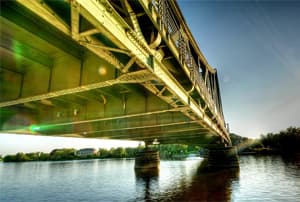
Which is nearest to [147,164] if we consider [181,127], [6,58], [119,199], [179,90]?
[181,127]

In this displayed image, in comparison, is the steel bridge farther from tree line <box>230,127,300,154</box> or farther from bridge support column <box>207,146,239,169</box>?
tree line <box>230,127,300,154</box>

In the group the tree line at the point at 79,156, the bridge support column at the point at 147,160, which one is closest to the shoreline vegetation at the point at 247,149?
the tree line at the point at 79,156

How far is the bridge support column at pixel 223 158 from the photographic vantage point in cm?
2930

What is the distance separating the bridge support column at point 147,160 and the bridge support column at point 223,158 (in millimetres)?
9626

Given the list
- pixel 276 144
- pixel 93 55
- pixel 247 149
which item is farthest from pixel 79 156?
pixel 93 55

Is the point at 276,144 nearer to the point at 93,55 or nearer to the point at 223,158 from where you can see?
the point at 223,158

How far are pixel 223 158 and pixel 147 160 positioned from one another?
13.0m

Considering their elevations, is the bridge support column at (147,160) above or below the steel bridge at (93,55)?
below

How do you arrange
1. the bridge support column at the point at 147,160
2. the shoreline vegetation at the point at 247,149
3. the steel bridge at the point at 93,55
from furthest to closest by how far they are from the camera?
1. the shoreline vegetation at the point at 247,149
2. the bridge support column at the point at 147,160
3. the steel bridge at the point at 93,55

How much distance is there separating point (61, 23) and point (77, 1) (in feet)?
3.03

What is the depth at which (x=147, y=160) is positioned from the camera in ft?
110

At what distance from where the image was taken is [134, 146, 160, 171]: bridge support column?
32.8m

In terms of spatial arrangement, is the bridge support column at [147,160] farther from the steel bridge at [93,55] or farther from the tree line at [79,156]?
the tree line at [79,156]

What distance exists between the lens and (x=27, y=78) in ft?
28.2
